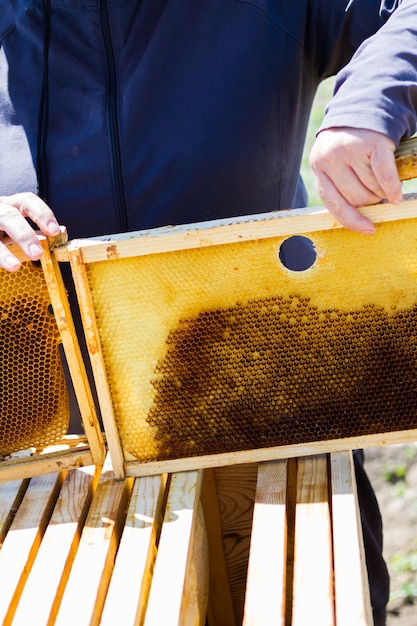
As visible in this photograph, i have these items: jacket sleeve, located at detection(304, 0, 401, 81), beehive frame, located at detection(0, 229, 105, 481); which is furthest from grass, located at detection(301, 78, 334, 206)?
beehive frame, located at detection(0, 229, 105, 481)

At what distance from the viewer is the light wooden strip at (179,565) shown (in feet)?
4.23

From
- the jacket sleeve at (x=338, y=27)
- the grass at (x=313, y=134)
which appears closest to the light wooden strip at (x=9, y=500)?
the jacket sleeve at (x=338, y=27)

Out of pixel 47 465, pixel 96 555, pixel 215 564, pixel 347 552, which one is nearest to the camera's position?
pixel 347 552

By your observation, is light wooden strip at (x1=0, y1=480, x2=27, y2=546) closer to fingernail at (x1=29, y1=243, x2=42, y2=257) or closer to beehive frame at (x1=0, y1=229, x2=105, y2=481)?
beehive frame at (x1=0, y1=229, x2=105, y2=481)

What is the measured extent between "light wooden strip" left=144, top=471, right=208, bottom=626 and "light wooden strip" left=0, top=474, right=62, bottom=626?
11.1 inches

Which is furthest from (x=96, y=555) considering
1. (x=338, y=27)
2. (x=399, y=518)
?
(x=399, y=518)

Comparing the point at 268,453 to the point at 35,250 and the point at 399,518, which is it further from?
the point at 399,518

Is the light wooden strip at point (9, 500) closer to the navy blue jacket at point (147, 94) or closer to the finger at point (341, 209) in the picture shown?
the navy blue jacket at point (147, 94)

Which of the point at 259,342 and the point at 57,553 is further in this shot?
the point at 259,342

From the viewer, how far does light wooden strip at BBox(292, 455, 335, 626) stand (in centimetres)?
122

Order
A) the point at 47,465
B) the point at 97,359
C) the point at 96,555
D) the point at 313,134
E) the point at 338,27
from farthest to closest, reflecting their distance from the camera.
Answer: the point at 313,134 < the point at 338,27 < the point at 47,465 < the point at 97,359 < the point at 96,555

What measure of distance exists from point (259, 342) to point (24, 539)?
69 centimetres

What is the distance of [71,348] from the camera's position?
5.30ft

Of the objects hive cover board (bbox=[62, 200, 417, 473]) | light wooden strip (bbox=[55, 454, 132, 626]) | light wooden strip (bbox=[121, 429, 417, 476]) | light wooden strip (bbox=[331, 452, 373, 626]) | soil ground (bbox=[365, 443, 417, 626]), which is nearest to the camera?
light wooden strip (bbox=[331, 452, 373, 626])
